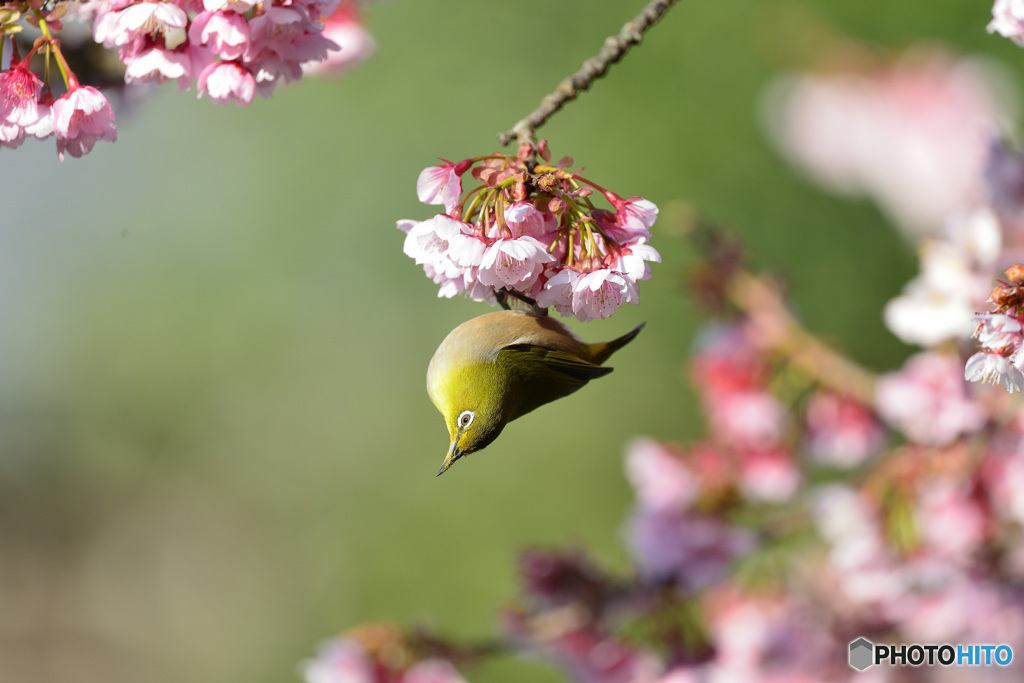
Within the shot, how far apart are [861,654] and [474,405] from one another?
1621mm

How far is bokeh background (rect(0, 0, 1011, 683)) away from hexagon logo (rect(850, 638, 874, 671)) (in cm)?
78

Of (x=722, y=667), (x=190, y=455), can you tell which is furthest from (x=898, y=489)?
(x=190, y=455)

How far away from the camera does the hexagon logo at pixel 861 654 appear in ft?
7.80

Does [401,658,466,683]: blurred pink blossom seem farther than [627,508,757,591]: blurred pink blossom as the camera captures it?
No

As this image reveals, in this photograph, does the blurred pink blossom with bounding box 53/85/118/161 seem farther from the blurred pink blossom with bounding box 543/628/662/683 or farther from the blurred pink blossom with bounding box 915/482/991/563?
the blurred pink blossom with bounding box 915/482/991/563

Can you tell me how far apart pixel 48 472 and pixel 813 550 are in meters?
9.77

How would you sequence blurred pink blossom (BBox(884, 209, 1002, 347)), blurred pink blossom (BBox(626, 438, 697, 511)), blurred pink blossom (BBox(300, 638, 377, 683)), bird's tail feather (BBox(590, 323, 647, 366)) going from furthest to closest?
blurred pink blossom (BBox(626, 438, 697, 511)), blurred pink blossom (BBox(300, 638, 377, 683)), blurred pink blossom (BBox(884, 209, 1002, 347)), bird's tail feather (BBox(590, 323, 647, 366))

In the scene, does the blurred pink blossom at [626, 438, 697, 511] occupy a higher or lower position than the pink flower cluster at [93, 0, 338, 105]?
higher

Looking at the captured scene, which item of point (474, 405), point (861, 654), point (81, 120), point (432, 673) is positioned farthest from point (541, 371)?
point (861, 654)

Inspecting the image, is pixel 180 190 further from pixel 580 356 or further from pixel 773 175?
pixel 580 356

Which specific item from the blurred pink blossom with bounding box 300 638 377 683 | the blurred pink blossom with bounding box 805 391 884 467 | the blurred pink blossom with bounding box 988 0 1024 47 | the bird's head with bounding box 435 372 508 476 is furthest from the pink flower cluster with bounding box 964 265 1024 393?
the blurred pink blossom with bounding box 300 638 377 683

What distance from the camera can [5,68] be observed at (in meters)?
1.22

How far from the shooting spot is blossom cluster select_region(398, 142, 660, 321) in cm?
102

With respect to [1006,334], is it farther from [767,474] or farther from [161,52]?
[767,474]
